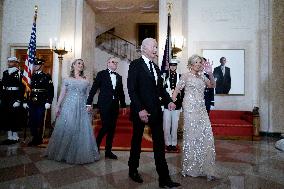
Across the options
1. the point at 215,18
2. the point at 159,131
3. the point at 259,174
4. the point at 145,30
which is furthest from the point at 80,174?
the point at 145,30

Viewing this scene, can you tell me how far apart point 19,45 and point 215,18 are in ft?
21.1

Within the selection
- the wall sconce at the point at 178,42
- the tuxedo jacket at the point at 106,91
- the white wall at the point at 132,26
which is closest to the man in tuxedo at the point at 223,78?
the wall sconce at the point at 178,42

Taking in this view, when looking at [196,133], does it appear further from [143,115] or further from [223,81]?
[223,81]

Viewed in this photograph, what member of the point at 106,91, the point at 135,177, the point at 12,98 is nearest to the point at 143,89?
the point at 135,177

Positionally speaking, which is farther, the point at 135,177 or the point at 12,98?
the point at 12,98

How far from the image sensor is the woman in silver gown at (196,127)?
3.32 m

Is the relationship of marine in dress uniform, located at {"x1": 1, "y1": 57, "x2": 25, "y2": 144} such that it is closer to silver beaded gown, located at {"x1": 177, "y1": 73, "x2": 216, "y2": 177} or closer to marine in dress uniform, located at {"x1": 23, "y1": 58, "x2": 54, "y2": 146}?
marine in dress uniform, located at {"x1": 23, "y1": 58, "x2": 54, "y2": 146}

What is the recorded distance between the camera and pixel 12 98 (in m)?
5.58

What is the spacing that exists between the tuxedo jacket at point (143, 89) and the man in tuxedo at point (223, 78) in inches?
197

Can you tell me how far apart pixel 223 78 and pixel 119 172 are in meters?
5.27

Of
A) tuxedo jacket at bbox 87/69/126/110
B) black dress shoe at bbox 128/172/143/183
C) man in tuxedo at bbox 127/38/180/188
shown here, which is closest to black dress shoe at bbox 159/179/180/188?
man in tuxedo at bbox 127/38/180/188

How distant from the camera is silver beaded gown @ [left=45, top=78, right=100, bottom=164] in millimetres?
3888

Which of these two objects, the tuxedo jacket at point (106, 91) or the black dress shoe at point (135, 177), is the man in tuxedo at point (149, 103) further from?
the tuxedo jacket at point (106, 91)

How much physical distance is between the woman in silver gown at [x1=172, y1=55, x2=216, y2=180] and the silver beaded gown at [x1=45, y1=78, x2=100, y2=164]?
5.31ft
